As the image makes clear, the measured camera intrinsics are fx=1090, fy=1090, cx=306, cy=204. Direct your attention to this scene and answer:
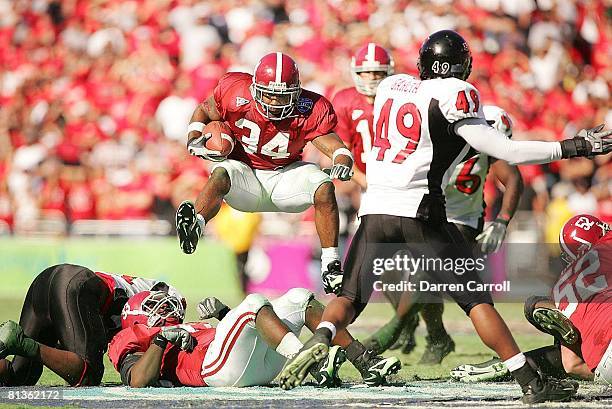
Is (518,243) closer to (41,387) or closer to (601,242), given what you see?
(601,242)

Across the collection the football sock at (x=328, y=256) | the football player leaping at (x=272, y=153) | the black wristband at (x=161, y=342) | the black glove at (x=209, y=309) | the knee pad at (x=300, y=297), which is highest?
the football player leaping at (x=272, y=153)

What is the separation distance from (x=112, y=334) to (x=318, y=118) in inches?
78.2

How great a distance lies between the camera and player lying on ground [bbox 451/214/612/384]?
19.6 feet

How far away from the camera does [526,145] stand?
5.60 m

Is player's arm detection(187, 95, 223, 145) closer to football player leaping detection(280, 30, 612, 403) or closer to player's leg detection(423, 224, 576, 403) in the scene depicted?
football player leaping detection(280, 30, 612, 403)

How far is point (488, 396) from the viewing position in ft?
19.1

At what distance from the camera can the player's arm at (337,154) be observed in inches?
269

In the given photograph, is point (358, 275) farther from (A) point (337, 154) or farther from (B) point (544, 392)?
(A) point (337, 154)

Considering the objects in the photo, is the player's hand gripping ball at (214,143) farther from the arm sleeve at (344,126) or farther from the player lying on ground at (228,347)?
the arm sleeve at (344,126)

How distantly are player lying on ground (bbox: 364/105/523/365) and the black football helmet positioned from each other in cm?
189

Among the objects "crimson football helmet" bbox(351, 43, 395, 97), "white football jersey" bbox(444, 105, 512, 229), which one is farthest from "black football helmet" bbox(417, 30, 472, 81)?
"crimson football helmet" bbox(351, 43, 395, 97)

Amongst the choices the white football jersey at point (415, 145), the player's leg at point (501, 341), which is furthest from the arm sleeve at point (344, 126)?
the player's leg at point (501, 341)

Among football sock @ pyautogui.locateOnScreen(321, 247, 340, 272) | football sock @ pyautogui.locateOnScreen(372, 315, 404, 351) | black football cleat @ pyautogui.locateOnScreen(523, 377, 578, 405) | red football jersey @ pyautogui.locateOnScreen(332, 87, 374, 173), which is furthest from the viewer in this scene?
red football jersey @ pyautogui.locateOnScreen(332, 87, 374, 173)

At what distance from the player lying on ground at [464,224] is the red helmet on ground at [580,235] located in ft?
4.74
